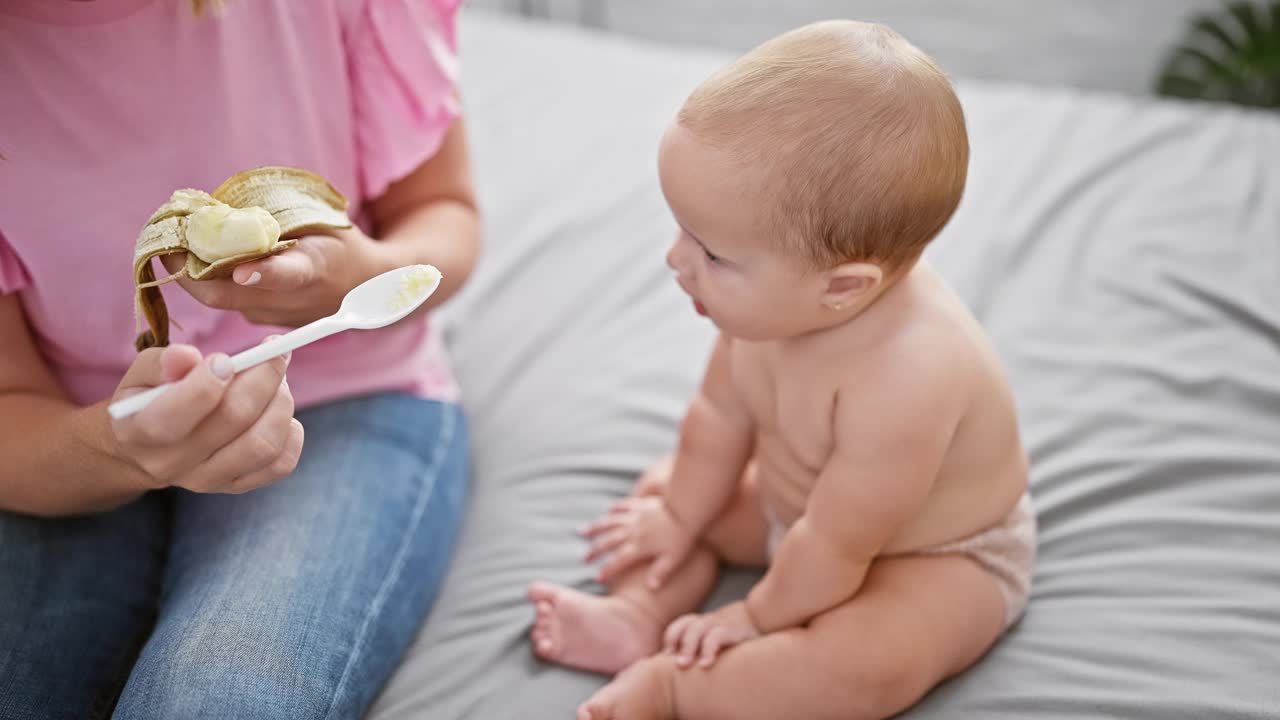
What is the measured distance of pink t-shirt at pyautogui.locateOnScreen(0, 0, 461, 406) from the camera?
0.81m

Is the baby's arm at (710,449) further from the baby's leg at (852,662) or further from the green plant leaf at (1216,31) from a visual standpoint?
the green plant leaf at (1216,31)

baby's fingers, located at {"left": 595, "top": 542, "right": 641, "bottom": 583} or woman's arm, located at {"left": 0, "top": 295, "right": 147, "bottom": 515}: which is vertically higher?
woman's arm, located at {"left": 0, "top": 295, "right": 147, "bottom": 515}

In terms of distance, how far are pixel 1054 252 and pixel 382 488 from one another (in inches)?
36.5

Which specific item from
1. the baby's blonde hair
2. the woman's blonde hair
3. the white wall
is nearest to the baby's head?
the baby's blonde hair

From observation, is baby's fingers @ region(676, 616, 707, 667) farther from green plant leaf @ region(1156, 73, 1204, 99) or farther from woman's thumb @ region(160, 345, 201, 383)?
green plant leaf @ region(1156, 73, 1204, 99)

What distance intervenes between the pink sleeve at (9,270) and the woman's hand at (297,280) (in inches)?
8.8

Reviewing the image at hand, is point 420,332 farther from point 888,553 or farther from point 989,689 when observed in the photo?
point 989,689

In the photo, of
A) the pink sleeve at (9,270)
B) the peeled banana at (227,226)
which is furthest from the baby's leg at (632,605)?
the pink sleeve at (9,270)

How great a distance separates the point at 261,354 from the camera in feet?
2.06

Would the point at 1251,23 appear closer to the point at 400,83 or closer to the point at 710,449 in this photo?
the point at 710,449

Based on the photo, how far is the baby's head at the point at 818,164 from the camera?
0.72 m

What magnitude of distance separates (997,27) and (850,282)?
1945 millimetres

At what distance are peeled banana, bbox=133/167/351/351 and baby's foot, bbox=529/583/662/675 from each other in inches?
16.0

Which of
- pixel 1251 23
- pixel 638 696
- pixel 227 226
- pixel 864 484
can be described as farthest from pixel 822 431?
pixel 1251 23
